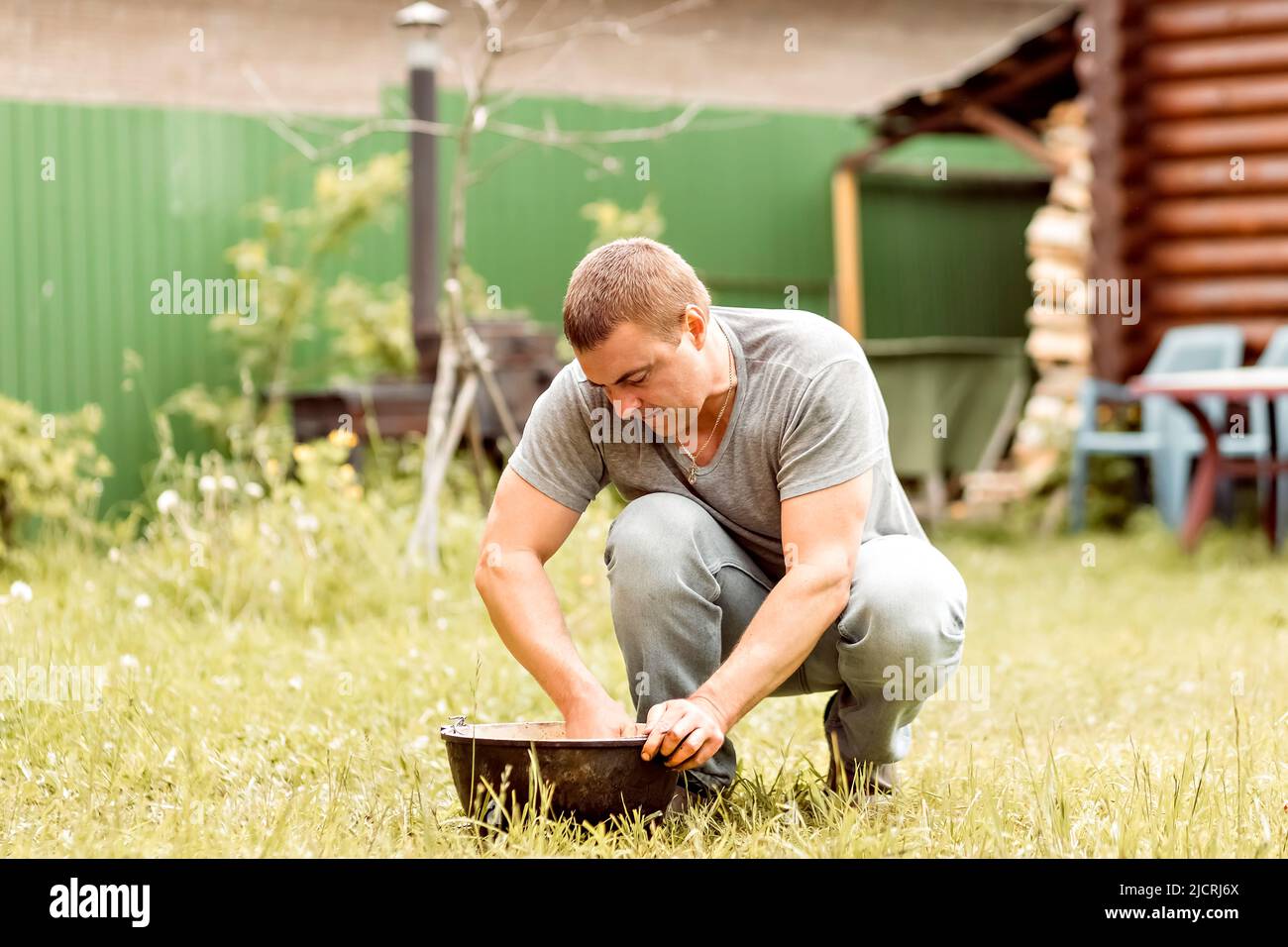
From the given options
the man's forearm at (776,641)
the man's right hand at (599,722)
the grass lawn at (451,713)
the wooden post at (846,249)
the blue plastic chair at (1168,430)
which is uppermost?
the wooden post at (846,249)

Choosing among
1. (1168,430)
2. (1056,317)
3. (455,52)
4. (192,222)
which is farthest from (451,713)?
(455,52)

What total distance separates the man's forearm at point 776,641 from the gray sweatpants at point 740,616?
144 millimetres

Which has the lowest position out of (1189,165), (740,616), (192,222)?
(740,616)

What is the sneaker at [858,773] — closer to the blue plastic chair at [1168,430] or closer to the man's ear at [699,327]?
the man's ear at [699,327]

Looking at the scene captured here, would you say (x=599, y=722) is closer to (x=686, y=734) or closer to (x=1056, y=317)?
(x=686, y=734)

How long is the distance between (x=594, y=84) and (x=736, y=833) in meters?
8.95

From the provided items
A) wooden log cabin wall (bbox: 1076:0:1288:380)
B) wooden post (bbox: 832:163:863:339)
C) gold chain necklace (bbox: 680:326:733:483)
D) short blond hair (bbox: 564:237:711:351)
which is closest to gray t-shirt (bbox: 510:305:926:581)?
gold chain necklace (bbox: 680:326:733:483)

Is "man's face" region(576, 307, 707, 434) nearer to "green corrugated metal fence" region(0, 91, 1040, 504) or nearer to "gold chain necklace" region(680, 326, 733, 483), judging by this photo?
"gold chain necklace" region(680, 326, 733, 483)

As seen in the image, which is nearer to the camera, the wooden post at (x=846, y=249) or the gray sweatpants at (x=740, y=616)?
the gray sweatpants at (x=740, y=616)

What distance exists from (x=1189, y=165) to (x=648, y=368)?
262 inches

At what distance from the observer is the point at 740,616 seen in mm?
2846

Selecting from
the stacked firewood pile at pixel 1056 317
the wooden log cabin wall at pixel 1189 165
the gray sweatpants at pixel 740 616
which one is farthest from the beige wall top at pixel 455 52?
the gray sweatpants at pixel 740 616

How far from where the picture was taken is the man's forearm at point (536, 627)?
259cm

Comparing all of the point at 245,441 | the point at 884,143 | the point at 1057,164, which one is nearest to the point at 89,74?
the point at 245,441
